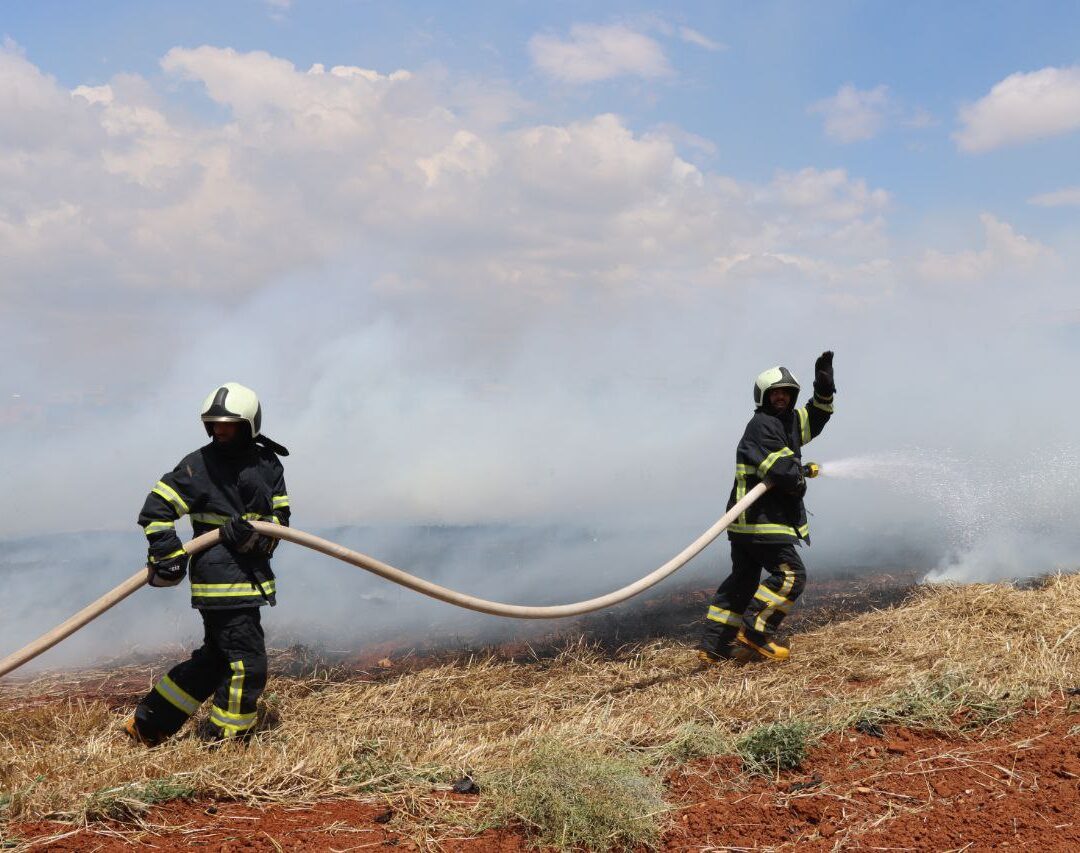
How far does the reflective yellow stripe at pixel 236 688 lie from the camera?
502cm

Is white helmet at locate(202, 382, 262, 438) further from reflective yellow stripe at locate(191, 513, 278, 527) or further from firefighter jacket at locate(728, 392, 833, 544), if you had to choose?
firefighter jacket at locate(728, 392, 833, 544)

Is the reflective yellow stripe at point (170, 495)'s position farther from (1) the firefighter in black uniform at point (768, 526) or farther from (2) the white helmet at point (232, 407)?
(1) the firefighter in black uniform at point (768, 526)

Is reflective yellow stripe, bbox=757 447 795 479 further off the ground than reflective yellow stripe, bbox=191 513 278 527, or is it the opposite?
reflective yellow stripe, bbox=191 513 278 527

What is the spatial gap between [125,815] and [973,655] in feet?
17.4

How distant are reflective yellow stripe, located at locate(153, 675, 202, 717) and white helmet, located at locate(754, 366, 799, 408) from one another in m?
4.55

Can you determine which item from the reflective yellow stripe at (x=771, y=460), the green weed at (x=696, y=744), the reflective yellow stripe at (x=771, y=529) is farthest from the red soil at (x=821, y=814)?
the reflective yellow stripe at (x=771, y=460)

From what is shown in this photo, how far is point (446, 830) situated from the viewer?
3611 mm

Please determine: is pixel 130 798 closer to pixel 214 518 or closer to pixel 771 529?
pixel 214 518

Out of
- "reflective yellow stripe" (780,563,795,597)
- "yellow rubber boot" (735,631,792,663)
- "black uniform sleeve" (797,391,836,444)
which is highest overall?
"black uniform sleeve" (797,391,836,444)

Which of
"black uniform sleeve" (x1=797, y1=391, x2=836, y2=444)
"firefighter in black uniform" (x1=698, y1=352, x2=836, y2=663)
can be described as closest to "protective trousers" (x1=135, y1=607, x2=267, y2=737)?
"firefighter in black uniform" (x1=698, y1=352, x2=836, y2=663)

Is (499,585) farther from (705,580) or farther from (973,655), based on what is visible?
(973,655)

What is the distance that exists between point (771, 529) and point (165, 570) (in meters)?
4.26

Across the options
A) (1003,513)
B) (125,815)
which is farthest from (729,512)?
(1003,513)

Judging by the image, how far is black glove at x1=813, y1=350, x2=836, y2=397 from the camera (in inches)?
271
